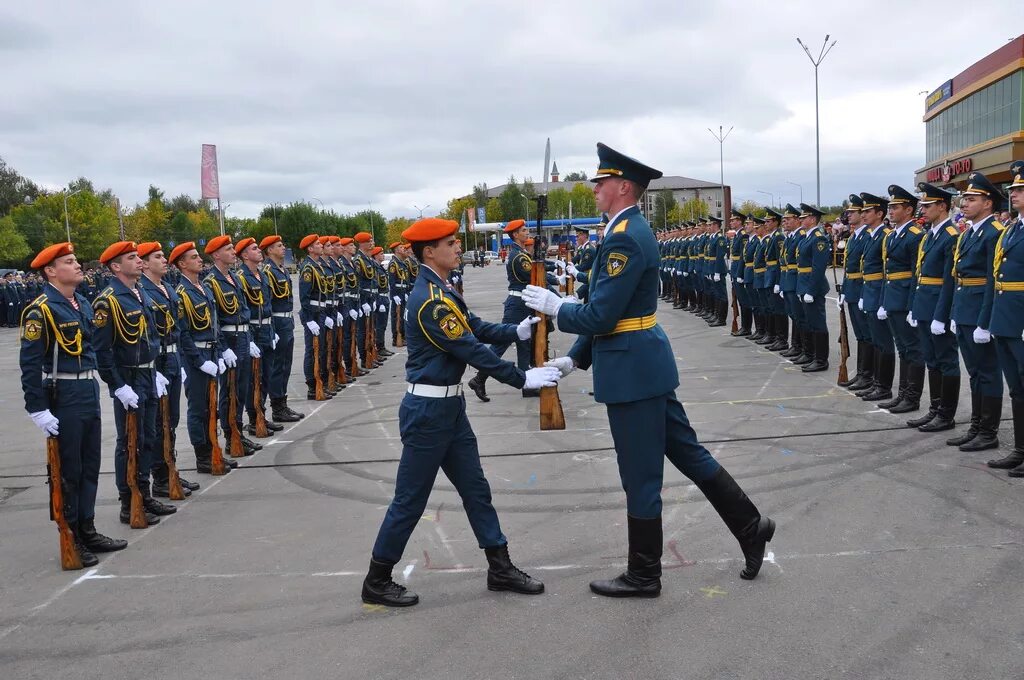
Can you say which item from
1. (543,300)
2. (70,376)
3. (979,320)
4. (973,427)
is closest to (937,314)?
(979,320)

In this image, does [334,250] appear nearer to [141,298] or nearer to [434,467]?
[141,298]

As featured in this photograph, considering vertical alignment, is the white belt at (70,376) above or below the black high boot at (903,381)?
above

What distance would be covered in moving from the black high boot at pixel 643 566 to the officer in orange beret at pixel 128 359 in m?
3.70

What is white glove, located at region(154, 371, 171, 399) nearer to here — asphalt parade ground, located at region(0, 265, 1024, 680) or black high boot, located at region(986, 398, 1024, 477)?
asphalt parade ground, located at region(0, 265, 1024, 680)

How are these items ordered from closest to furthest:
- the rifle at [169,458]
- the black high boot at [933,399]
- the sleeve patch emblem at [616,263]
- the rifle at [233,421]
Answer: the sleeve patch emblem at [616,263]
the rifle at [169,458]
the black high boot at [933,399]
the rifle at [233,421]

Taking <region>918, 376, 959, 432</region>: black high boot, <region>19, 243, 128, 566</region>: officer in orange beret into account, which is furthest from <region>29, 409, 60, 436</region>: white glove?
<region>918, 376, 959, 432</region>: black high boot

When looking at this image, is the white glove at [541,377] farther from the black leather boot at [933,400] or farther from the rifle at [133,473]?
the black leather boot at [933,400]

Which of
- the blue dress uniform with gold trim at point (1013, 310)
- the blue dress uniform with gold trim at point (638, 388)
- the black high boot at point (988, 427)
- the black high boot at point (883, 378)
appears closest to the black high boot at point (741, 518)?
the blue dress uniform with gold trim at point (638, 388)

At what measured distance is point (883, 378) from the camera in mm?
9516

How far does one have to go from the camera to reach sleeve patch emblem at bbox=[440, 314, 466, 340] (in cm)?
440

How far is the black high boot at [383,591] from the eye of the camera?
176 inches

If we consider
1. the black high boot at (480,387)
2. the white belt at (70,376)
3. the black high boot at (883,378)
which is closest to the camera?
the white belt at (70,376)

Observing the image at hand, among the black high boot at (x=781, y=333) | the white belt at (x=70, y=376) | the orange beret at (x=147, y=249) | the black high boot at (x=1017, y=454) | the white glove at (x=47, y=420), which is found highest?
the orange beret at (x=147, y=249)

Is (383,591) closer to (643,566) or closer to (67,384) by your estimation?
(643,566)
